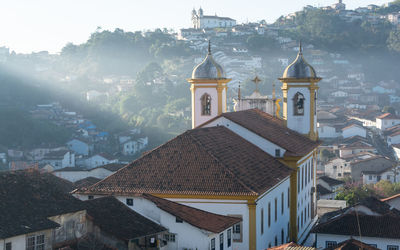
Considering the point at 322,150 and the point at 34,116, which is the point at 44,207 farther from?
the point at 34,116

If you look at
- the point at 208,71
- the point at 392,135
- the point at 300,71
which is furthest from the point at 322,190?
the point at 392,135

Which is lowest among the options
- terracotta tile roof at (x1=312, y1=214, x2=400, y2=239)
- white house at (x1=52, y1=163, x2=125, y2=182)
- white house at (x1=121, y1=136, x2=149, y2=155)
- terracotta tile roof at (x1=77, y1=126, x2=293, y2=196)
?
white house at (x1=121, y1=136, x2=149, y2=155)

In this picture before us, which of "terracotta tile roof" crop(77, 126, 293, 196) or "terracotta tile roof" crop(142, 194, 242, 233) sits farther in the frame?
"terracotta tile roof" crop(77, 126, 293, 196)

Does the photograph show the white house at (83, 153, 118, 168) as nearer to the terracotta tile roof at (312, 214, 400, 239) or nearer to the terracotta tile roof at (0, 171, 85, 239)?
the terracotta tile roof at (312, 214, 400, 239)

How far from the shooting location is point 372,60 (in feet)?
481

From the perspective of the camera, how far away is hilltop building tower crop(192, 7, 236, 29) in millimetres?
163125

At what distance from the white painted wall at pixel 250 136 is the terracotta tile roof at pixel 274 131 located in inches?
4.7

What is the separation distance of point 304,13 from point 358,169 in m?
116

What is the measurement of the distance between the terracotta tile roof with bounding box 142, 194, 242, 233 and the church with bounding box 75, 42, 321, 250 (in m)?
0.35

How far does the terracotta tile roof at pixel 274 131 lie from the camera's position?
87.5 ft

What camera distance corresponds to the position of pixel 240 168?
74.2 feet

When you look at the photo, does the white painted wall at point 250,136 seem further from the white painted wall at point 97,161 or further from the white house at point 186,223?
the white painted wall at point 97,161

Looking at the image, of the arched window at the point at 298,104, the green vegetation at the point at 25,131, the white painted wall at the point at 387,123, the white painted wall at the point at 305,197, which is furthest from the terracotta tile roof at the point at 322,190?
the white painted wall at the point at 387,123


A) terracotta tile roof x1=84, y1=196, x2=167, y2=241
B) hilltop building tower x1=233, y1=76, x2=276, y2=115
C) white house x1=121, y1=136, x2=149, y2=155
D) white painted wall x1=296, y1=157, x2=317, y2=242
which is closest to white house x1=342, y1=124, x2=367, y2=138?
white house x1=121, y1=136, x2=149, y2=155
